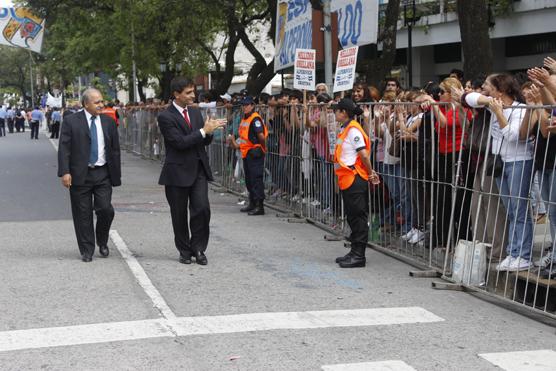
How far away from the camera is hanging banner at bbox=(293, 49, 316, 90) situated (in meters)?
13.3

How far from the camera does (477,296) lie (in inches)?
324

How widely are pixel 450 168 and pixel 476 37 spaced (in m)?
6.54

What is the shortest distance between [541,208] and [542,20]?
1773 cm

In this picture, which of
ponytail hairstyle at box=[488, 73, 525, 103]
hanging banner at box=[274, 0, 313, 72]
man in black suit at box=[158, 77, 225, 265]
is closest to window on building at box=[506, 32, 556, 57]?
hanging banner at box=[274, 0, 313, 72]

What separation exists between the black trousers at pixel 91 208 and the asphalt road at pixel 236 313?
25cm

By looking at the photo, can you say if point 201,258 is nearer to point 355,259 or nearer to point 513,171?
point 355,259

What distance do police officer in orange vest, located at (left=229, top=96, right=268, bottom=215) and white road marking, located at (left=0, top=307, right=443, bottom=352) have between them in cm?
676

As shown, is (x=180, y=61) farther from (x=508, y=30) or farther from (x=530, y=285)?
(x=530, y=285)

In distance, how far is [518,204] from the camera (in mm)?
7910

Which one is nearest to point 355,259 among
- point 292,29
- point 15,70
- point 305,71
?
point 305,71

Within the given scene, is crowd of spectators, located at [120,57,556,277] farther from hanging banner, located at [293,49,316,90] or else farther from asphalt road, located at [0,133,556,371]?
hanging banner, located at [293,49,316,90]

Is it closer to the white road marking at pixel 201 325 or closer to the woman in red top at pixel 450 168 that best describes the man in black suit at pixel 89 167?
the white road marking at pixel 201 325

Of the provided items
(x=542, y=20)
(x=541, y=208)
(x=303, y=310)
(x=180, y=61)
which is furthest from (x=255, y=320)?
(x=180, y=61)

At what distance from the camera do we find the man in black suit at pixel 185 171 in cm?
961
